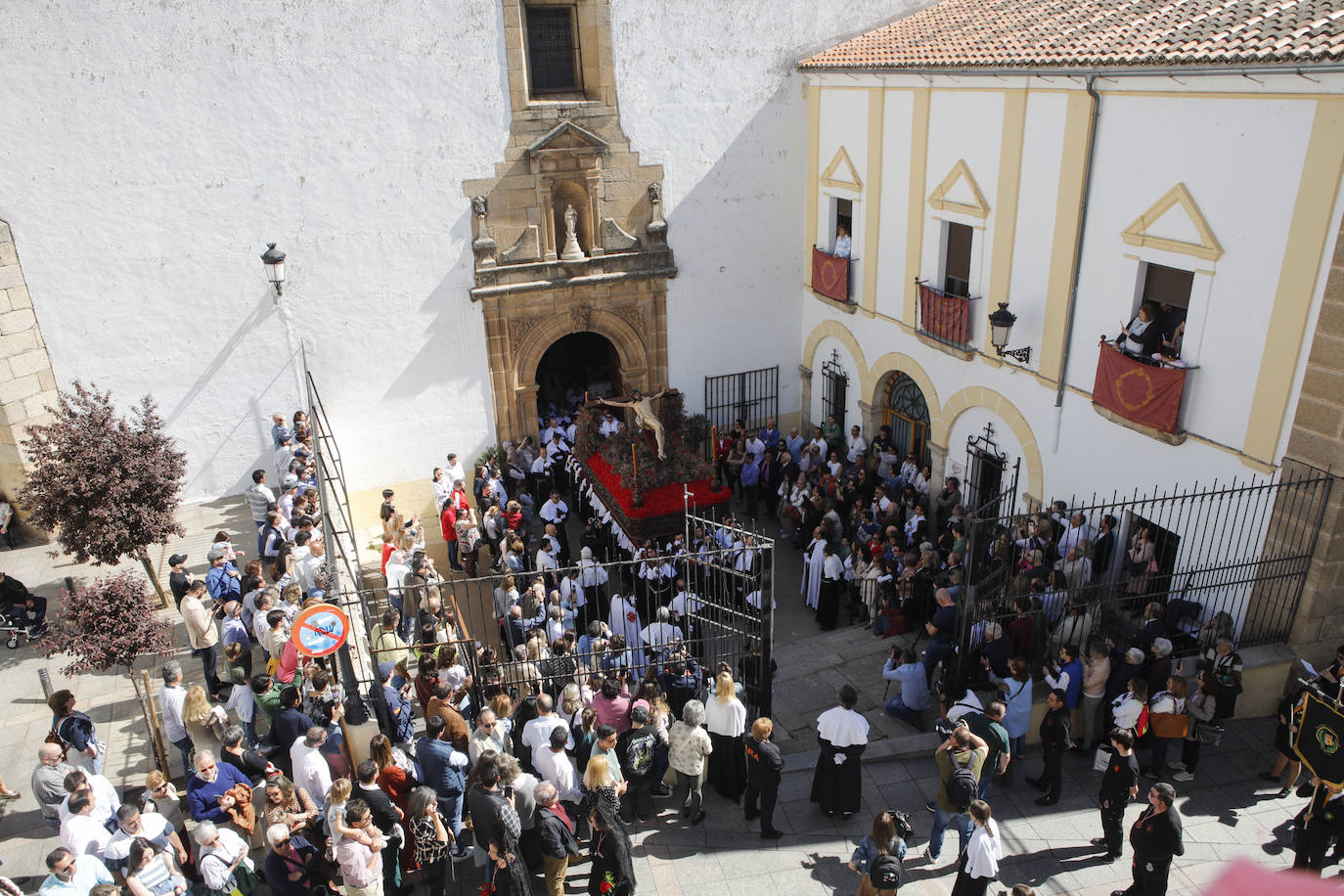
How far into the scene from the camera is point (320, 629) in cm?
755

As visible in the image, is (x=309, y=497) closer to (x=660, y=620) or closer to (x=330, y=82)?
(x=660, y=620)

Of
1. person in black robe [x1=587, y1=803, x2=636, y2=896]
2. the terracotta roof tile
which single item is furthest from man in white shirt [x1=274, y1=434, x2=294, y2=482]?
the terracotta roof tile

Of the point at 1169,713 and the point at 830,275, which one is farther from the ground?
the point at 830,275

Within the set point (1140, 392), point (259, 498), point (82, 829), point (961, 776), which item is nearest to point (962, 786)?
point (961, 776)

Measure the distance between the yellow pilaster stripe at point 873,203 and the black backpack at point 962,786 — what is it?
386 inches

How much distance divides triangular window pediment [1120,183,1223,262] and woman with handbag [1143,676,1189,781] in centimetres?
449

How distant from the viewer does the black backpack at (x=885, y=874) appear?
616 cm

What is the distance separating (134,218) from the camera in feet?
43.2

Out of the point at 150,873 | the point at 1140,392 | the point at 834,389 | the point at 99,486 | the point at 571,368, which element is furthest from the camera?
the point at 571,368

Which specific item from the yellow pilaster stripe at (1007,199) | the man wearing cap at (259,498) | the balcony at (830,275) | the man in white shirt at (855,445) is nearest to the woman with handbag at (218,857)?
the man wearing cap at (259,498)

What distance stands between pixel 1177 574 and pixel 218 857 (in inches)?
340

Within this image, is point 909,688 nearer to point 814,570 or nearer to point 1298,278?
point 814,570

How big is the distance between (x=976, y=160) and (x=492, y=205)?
7319 millimetres

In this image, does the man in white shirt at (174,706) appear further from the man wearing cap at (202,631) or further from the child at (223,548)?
the child at (223,548)
